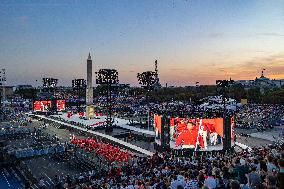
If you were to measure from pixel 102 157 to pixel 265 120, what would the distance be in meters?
38.5

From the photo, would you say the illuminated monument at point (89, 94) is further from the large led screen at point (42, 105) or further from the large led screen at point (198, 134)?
the large led screen at point (198, 134)

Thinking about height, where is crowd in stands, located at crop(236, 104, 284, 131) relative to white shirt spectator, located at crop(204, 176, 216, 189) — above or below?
below

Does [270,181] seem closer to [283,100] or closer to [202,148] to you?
[202,148]

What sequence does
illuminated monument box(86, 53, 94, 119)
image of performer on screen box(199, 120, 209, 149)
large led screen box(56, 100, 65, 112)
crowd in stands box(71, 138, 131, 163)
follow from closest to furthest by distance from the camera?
crowd in stands box(71, 138, 131, 163)
image of performer on screen box(199, 120, 209, 149)
illuminated monument box(86, 53, 94, 119)
large led screen box(56, 100, 65, 112)

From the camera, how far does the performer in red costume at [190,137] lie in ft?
118

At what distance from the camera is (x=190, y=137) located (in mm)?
36281

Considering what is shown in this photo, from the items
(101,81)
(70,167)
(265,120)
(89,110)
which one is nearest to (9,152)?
(70,167)

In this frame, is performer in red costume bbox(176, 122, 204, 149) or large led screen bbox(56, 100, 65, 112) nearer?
performer in red costume bbox(176, 122, 204, 149)

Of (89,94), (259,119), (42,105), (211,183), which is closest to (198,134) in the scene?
(211,183)

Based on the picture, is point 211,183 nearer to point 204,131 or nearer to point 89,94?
point 204,131

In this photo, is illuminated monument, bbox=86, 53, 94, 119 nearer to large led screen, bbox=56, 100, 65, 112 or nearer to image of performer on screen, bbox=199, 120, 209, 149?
large led screen, bbox=56, 100, 65, 112

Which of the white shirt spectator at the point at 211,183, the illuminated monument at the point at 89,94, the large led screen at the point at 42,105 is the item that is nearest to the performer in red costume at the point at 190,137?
the white shirt spectator at the point at 211,183

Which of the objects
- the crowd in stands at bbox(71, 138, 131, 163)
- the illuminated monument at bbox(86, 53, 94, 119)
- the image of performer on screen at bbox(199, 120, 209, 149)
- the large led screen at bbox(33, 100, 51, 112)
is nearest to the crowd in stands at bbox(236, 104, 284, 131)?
the image of performer on screen at bbox(199, 120, 209, 149)

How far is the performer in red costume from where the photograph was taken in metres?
36.0
